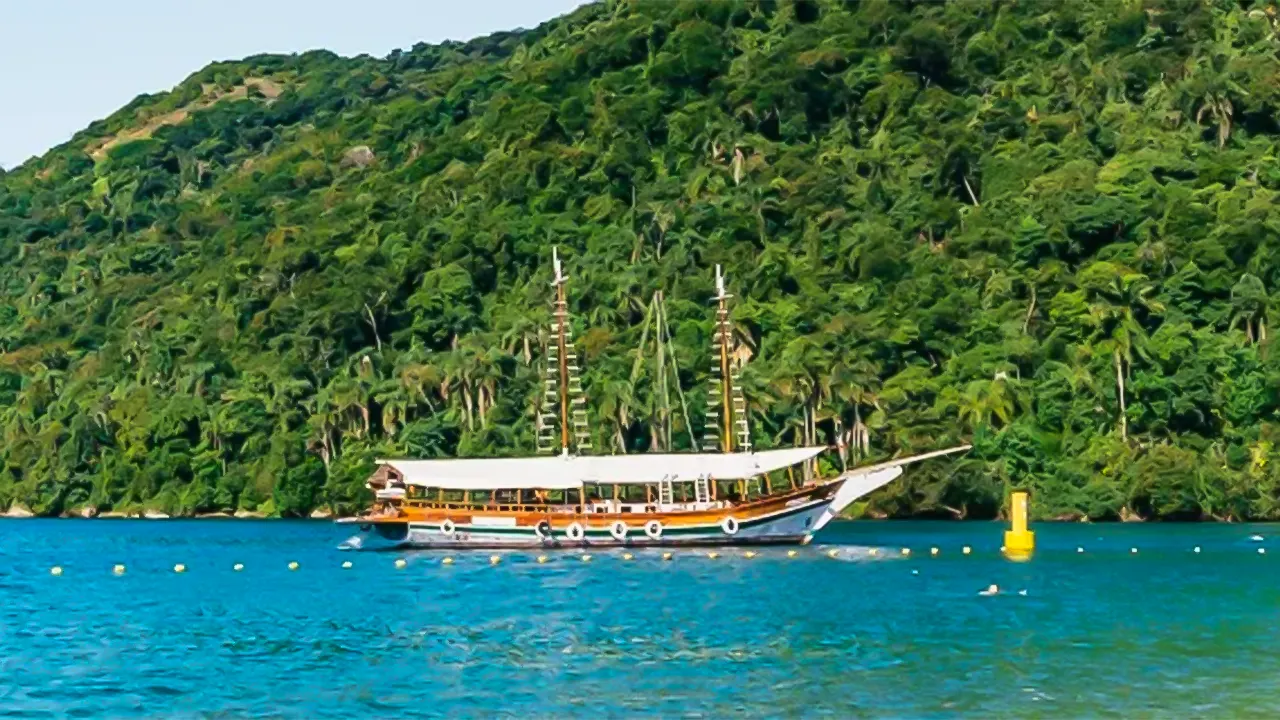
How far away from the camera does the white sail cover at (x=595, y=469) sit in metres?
91.5

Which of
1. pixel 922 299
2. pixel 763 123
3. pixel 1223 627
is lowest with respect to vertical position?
pixel 1223 627

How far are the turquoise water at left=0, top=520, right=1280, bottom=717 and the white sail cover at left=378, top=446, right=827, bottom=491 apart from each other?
4.50 m

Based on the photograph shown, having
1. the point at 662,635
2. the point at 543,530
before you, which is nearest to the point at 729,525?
the point at 543,530

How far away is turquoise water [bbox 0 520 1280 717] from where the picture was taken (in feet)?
133

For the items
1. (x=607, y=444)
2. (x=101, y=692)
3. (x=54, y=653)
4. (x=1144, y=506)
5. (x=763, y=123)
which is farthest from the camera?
(x=763, y=123)

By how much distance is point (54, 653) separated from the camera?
52.3m

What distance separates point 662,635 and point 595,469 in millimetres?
40102

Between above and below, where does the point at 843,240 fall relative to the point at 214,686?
above

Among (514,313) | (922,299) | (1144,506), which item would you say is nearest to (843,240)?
(922,299)

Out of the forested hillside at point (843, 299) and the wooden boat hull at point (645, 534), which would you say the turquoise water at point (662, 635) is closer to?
the wooden boat hull at point (645, 534)

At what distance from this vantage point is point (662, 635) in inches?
2084

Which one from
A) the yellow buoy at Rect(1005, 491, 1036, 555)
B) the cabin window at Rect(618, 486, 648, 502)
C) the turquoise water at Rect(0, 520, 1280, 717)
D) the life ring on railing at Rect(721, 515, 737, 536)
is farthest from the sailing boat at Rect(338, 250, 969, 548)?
the cabin window at Rect(618, 486, 648, 502)

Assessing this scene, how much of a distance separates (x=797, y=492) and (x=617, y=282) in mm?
73615

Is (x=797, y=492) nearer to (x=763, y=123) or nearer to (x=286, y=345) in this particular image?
(x=286, y=345)
